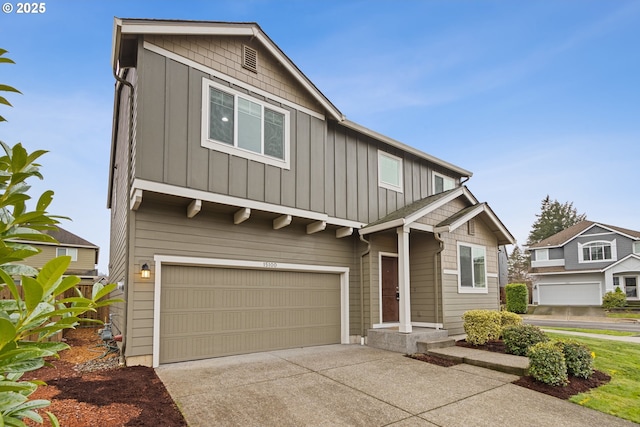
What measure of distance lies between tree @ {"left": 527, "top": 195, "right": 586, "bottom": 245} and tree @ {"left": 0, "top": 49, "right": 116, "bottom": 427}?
52698 mm

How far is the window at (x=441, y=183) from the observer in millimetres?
12591

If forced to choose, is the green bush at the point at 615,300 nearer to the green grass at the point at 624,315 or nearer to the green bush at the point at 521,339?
the green grass at the point at 624,315

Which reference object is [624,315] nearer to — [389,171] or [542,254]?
[542,254]

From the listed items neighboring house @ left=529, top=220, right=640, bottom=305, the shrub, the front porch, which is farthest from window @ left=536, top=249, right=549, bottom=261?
the front porch

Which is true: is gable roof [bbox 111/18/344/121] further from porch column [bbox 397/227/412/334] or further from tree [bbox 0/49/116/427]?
tree [bbox 0/49/116/427]

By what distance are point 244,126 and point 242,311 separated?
13.3 feet

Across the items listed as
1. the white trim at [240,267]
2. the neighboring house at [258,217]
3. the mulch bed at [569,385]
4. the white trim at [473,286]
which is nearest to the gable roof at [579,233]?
the neighboring house at [258,217]

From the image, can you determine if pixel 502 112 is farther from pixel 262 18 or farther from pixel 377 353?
pixel 377 353

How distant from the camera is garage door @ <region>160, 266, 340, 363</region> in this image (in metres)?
7.20

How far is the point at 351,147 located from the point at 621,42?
39.2 ft

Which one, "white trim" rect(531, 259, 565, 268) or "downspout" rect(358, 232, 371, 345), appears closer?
"downspout" rect(358, 232, 371, 345)

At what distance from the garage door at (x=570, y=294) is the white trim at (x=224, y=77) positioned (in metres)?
27.8

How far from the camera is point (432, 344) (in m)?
8.40

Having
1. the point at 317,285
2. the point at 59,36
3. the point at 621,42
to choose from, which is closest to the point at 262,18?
the point at 59,36
